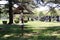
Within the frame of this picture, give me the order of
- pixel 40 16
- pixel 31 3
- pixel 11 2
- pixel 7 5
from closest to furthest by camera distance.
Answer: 1. pixel 11 2
2. pixel 7 5
3. pixel 31 3
4. pixel 40 16

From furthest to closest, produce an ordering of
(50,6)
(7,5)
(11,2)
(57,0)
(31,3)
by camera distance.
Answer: (31,3) → (7,5) → (11,2) → (50,6) → (57,0)

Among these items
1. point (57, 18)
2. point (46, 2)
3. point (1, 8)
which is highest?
point (46, 2)

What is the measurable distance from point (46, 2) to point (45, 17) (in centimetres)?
3136

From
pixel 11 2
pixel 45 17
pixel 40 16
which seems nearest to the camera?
pixel 11 2

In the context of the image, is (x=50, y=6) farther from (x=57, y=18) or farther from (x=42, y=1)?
(x=57, y=18)

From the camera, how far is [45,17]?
54344 millimetres

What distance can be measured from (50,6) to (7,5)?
792 centimetres

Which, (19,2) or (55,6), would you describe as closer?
(55,6)

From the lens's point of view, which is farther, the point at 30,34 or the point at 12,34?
the point at 12,34

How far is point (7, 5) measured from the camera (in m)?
28.7

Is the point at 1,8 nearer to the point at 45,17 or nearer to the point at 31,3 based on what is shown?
the point at 31,3

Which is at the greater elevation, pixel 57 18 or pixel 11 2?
pixel 11 2

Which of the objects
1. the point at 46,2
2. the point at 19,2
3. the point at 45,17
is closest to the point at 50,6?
the point at 46,2

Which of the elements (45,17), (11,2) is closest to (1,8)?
(11,2)
